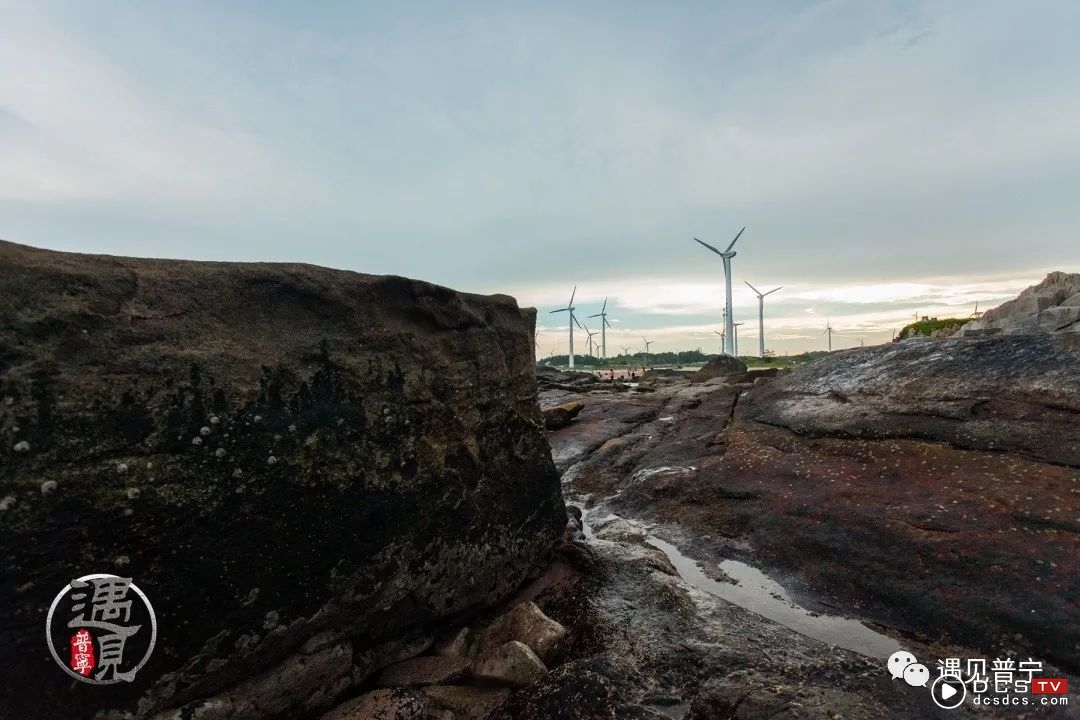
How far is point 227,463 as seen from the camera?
149 inches

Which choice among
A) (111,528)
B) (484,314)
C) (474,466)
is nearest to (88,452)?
(111,528)

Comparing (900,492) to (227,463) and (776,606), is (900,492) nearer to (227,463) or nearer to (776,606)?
(776,606)

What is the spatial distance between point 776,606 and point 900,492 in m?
2.62

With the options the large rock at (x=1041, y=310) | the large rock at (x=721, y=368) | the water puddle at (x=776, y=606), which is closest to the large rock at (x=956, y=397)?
the water puddle at (x=776, y=606)

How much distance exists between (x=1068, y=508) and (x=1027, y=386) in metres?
2.58

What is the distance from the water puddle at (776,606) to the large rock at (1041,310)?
2265 centimetres

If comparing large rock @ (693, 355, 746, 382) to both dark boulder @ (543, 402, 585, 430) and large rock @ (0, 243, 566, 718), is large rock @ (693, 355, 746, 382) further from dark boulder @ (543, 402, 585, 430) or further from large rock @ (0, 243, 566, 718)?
large rock @ (0, 243, 566, 718)

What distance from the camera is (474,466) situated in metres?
5.59

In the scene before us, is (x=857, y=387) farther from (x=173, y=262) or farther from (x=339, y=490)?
(x=173, y=262)

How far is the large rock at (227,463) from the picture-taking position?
3.18 metres

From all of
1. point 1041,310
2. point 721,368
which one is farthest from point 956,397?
point 721,368

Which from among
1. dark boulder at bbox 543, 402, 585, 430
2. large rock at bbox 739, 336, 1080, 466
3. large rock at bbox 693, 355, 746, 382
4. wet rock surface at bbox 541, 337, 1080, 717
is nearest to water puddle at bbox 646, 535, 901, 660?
wet rock surface at bbox 541, 337, 1080, 717

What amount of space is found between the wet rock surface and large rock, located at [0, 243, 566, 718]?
285cm

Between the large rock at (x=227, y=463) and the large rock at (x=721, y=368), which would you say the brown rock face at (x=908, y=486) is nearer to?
the large rock at (x=227, y=463)
